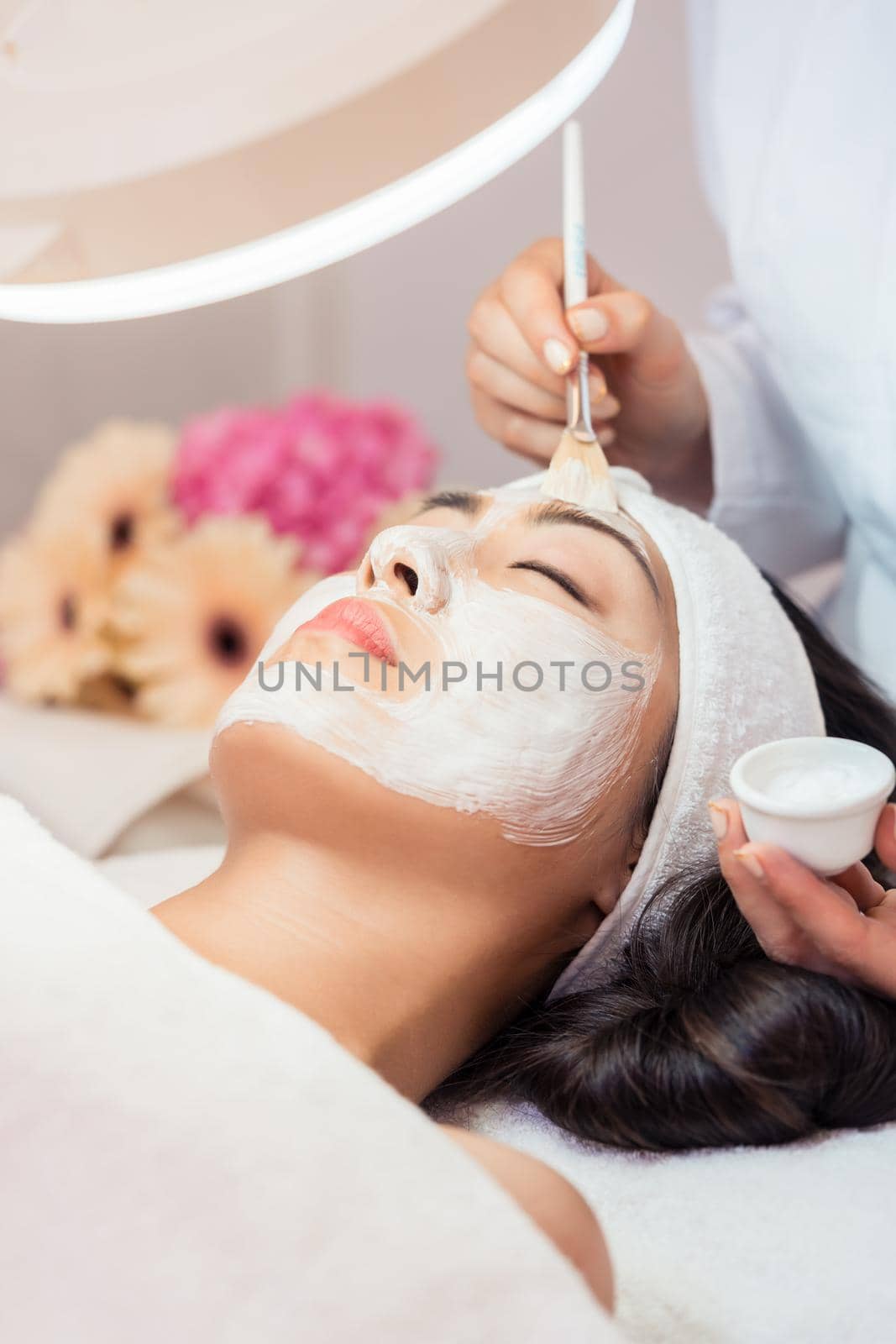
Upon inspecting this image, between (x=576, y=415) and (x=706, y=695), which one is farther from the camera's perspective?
(x=576, y=415)

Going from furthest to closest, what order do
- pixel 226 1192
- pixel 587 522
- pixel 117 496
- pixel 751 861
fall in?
pixel 117 496 → pixel 587 522 → pixel 751 861 → pixel 226 1192

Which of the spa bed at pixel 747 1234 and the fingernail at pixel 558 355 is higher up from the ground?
the fingernail at pixel 558 355

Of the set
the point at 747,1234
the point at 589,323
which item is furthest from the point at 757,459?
the point at 747,1234

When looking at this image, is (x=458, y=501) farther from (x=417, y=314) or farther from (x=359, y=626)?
(x=417, y=314)

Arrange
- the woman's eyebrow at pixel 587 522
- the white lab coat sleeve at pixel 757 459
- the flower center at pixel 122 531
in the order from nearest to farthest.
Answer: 1. the woman's eyebrow at pixel 587 522
2. the white lab coat sleeve at pixel 757 459
3. the flower center at pixel 122 531

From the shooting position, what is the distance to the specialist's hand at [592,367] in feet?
3.51

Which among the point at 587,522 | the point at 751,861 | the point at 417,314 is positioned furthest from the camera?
the point at 417,314

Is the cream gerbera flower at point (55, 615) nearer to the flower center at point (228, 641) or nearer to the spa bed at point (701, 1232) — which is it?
the flower center at point (228, 641)

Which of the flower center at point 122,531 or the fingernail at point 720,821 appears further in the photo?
the flower center at point 122,531

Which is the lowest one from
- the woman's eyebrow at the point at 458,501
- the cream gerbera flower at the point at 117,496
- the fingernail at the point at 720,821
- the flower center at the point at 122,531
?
the fingernail at the point at 720,821

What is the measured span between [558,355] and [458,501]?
205 mm

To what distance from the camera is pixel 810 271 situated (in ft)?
3.69

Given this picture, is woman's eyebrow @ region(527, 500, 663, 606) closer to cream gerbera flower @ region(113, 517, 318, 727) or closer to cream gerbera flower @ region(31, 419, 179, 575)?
cream gerbera flower @ region(113, 517, 318, 727)

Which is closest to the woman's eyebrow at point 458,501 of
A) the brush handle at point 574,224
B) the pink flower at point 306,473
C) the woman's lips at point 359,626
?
the woman's lips at point 359,626
